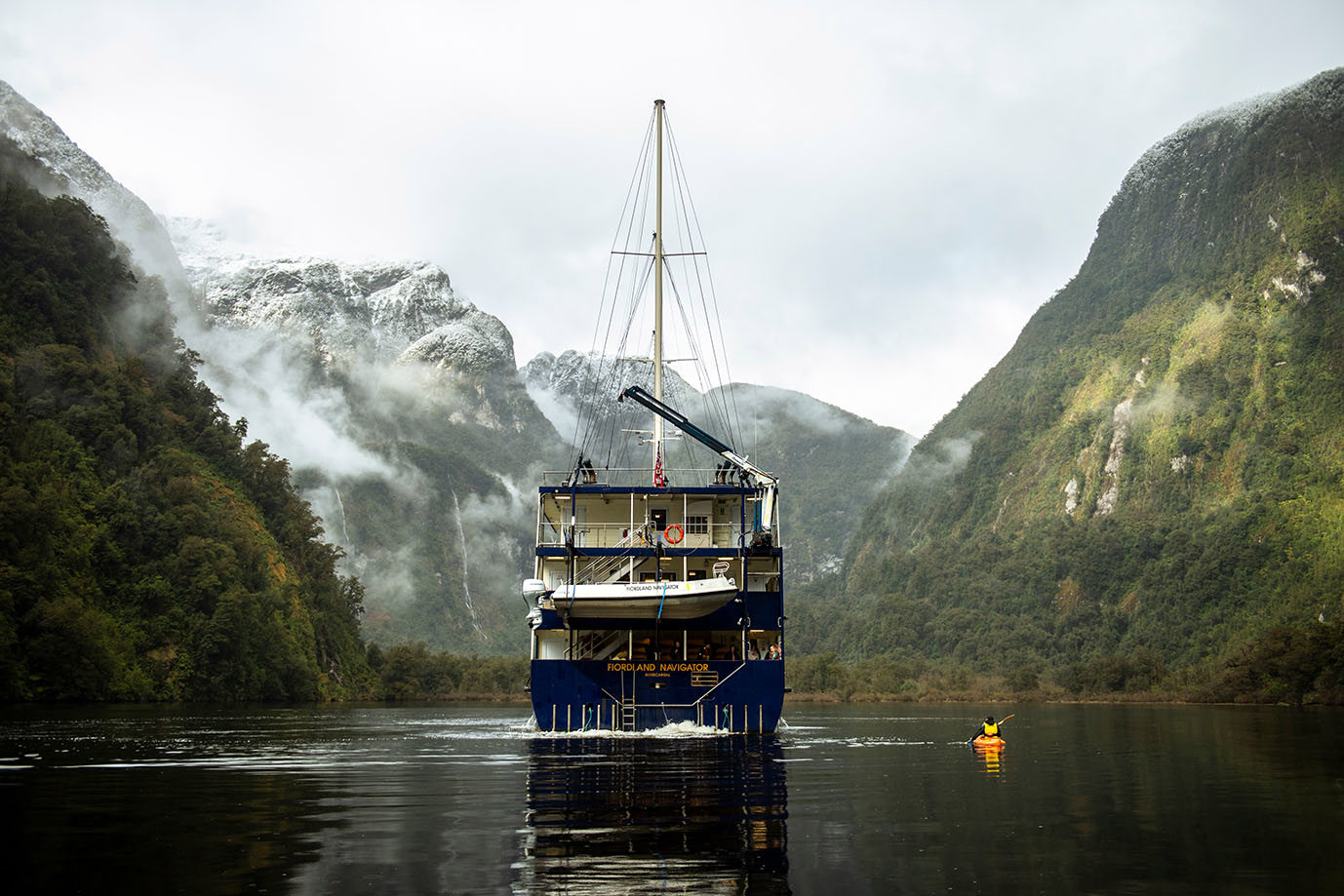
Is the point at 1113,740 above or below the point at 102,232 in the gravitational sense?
below

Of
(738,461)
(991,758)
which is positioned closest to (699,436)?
(738,461)

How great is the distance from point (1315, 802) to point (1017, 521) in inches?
7284

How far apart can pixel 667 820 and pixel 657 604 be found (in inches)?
796

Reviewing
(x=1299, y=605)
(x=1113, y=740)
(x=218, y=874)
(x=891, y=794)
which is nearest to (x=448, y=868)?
(x=218, y=874)

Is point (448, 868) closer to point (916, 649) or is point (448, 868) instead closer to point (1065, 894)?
point (1065, 894)

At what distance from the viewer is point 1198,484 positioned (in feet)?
518

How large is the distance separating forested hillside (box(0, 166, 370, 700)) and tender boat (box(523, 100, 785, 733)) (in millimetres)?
37680

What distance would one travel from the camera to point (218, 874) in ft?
37.2

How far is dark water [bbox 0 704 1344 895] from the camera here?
36.9 ft

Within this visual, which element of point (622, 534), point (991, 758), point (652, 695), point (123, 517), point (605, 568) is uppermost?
point (123, 517)

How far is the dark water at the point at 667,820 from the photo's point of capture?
36.9 ft

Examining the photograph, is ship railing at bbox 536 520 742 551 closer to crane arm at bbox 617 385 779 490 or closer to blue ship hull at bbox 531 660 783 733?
crane arm at bbox 617 385 779 490

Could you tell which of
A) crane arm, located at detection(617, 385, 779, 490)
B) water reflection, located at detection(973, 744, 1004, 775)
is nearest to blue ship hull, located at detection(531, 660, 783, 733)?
water reflection, located at detection(973, 744, 1004, 775)

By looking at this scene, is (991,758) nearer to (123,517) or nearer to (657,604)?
(657,604)
